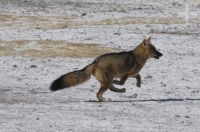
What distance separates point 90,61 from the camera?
21.9 meters

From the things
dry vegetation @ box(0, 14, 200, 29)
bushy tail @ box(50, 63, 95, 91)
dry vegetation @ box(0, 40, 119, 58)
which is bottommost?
dry vegetation @ box(0, 14, 200, 29)

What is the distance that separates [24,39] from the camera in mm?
25953

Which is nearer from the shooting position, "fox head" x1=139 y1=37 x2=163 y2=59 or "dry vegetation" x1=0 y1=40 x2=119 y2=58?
"fox head" x1=139 y1=37 x2=163 y2=59

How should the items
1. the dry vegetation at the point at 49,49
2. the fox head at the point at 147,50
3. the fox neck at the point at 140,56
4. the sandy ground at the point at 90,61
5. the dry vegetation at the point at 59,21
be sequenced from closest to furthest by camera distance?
the sandy ground at the point at 90,61, the fox neck at the point at 140,56, the fox head at the point at 147,50, the dry vegetation at the point at 49,49, the dry vegetation at the point at 59,21

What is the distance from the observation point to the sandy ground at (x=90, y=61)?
13008mm

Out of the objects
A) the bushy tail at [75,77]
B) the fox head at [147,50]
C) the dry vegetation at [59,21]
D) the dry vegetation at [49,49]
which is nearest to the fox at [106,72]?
the bushy tail at [75,77]

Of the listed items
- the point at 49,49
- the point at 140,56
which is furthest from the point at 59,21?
the point at 140,56

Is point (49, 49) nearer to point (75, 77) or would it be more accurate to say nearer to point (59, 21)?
point (59, 21)

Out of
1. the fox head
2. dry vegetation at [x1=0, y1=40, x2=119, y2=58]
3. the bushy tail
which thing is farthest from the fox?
dry vegetation at [x1=0, y1=40, x2=119, y2=58]

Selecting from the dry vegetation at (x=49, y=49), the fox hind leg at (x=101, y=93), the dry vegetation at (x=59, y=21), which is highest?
the fox hind leg at (x=101, y=93)

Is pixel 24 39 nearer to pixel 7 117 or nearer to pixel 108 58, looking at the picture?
pixel 108 58

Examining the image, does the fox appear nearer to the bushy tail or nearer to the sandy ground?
the bushy tail

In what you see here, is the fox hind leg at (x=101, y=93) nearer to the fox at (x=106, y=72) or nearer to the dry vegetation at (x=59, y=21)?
the fox at (x=106, y=72)

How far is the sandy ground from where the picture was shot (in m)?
13.0
